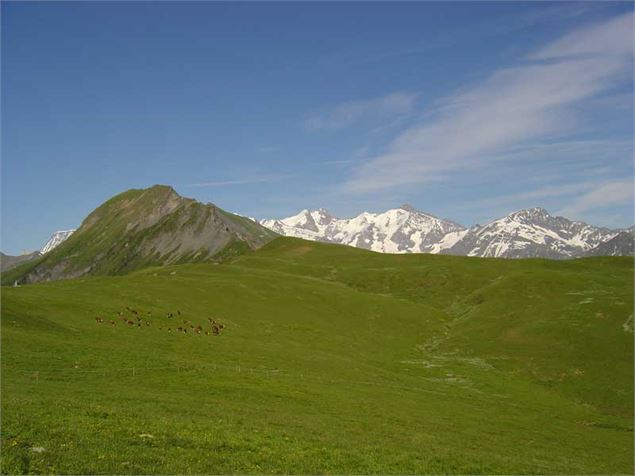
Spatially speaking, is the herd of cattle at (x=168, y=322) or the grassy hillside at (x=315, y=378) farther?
the herd of cattle at (x=168, y=322)

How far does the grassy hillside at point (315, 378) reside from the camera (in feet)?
95.4

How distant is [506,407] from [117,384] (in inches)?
1731

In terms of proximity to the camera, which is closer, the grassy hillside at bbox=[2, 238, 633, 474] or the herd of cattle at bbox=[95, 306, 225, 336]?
the grassy hillside at bbox=[2, 238, 633, 474]

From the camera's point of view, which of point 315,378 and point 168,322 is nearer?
point 315,378

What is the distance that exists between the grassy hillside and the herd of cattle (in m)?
0.73

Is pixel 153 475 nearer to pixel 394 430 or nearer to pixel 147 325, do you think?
pixel 394 430

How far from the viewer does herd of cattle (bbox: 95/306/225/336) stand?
7600cm

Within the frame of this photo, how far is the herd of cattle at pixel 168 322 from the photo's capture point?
249 feet

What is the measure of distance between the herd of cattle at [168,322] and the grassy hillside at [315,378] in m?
0.73

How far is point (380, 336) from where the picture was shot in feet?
330

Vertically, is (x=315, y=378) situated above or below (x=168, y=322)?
below

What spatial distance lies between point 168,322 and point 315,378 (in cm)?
3282

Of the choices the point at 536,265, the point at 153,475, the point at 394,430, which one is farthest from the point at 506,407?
the point at 536,265

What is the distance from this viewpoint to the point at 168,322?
82.4 metres
